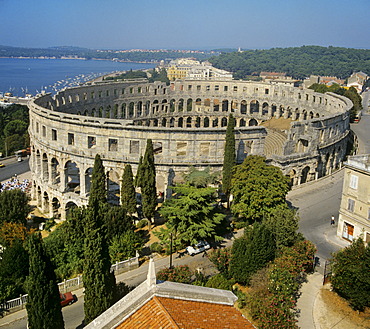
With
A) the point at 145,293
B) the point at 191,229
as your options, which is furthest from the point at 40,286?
the point at 191,229

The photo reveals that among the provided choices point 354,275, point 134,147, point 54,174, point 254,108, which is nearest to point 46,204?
point 54,174

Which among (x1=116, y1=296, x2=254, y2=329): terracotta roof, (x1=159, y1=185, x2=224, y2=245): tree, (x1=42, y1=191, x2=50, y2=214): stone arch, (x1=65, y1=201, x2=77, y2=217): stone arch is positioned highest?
(x1=116, y1=296, x2=254, y2=329): terracotta roof

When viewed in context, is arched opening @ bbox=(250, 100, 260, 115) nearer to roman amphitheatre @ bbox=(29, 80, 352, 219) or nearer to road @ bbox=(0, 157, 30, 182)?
roman amphitheatre @ bbox=(29, 80, 352, 219)

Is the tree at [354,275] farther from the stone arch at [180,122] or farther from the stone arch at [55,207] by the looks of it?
the stone arch at [180,122]

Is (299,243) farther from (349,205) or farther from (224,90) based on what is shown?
(224,90)

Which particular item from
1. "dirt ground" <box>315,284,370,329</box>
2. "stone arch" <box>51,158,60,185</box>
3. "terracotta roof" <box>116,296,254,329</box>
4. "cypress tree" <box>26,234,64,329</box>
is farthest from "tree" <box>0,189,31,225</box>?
"terracotta roof" <box>116,296,254,329</box>

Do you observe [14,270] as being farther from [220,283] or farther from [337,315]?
[337,315]
